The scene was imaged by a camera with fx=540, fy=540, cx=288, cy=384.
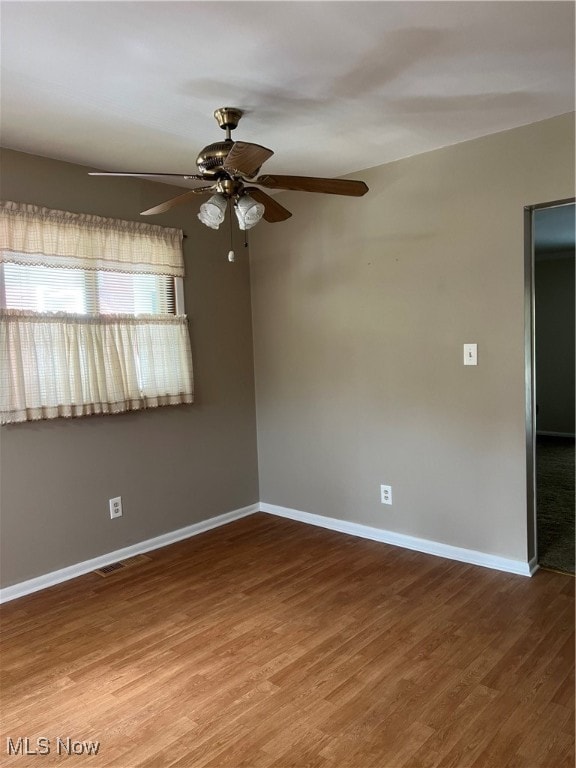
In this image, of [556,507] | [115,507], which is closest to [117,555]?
[115,507]

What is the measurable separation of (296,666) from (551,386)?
6.06 meters

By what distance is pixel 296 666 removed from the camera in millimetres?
2256

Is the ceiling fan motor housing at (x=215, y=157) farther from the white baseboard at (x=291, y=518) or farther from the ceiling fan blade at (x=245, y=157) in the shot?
the white baseboard at (x=291, y=518)

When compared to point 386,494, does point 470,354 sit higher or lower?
higher

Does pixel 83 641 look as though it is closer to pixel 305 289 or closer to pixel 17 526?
pixel 17 526

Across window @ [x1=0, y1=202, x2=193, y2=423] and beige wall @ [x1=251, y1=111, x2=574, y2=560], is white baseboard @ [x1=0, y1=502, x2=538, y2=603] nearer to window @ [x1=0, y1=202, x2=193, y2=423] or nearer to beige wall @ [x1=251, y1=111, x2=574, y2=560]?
beige wall @ [x1=251, y1=111, x2=574, y2=560]

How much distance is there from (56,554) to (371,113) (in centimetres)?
294

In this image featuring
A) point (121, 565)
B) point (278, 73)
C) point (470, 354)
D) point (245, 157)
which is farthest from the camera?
point (121, 565)

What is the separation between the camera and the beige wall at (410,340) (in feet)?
9.74

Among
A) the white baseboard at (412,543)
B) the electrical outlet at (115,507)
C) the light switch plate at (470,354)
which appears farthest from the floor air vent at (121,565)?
the light switch plate at (470,354)

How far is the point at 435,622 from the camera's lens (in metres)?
2.56

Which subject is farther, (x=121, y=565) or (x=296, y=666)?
(x=121, y=565)

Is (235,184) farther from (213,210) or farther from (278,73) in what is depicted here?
(278,73)

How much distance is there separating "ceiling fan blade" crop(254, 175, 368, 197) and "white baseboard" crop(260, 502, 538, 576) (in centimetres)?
217
